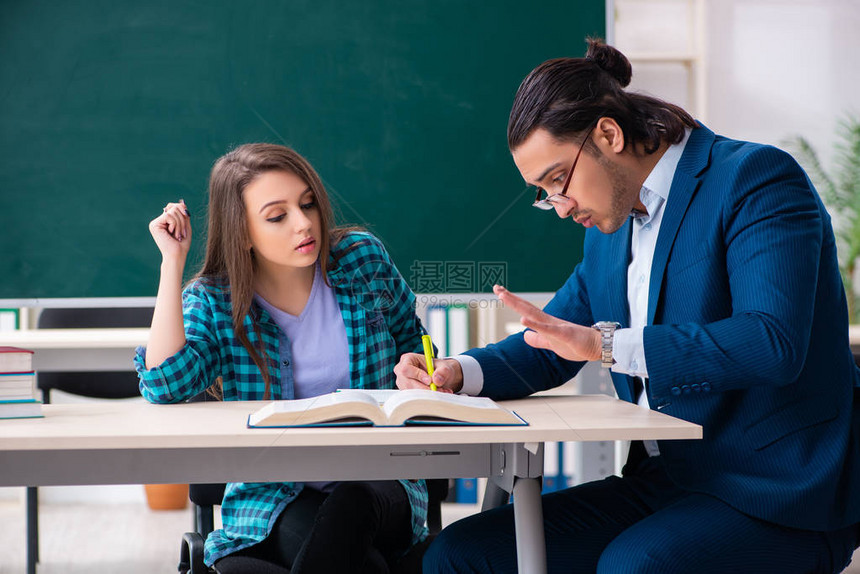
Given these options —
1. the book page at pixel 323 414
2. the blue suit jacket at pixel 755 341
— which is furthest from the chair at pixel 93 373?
the blue suit jacket at pixel 755 341

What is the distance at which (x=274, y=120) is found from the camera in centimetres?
239

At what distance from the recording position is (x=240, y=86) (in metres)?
2.36

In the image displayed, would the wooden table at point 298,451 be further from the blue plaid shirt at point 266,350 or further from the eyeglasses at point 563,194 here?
the eyeglasses at point 563,194

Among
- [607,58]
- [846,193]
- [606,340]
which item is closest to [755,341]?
[606,340]

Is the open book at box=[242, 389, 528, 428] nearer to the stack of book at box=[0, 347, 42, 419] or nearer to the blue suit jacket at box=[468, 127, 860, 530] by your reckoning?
the blue suit jacket at box=[468, 127, 860, 530]

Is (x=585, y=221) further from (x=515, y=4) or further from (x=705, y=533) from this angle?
(x=515, y=4)

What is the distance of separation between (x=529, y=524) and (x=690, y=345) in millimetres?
333

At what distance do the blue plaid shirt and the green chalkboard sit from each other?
0.69 metres

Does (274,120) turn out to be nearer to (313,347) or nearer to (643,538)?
(313,347)

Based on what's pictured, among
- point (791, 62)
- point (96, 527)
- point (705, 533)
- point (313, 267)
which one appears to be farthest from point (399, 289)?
point (791, 62)

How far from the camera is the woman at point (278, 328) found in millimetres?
1441

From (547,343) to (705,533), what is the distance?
34cm

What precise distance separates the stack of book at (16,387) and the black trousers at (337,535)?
1.38ft

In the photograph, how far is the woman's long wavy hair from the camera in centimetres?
161
